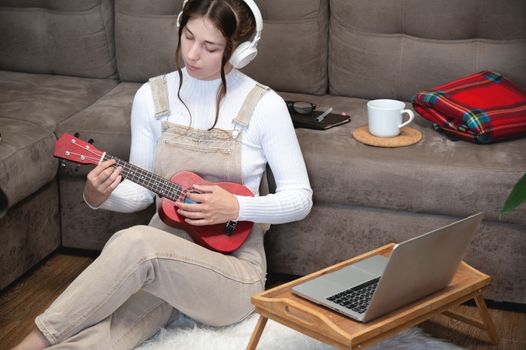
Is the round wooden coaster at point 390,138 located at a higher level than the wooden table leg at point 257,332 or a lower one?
higher

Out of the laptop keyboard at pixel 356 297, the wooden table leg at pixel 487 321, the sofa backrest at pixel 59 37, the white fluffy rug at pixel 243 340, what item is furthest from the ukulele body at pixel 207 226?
the sofa backrest at pixel 59 37

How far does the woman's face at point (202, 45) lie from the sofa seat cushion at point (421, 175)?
432mm

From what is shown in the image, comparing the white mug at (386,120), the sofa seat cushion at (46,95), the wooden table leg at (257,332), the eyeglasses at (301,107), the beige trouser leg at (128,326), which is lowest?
the beige trouser leg at (128,326)

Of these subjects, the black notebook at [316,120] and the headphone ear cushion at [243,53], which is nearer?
the headphone ear cushion at [243,53]

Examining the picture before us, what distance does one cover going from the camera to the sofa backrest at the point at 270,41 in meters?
2.82

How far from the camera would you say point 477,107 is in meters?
2.46

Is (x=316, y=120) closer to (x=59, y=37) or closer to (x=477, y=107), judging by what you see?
(x=477, y=107)

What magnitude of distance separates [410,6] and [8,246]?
56.6 inches

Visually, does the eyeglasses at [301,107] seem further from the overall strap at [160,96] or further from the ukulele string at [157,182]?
the ukulele string at [157,182]

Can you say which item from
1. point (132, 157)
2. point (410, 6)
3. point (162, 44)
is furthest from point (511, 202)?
point (162, 44)

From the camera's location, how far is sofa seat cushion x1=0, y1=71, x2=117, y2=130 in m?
2.66

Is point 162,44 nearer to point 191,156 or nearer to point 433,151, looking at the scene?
point 191,156

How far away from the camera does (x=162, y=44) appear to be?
2945mm

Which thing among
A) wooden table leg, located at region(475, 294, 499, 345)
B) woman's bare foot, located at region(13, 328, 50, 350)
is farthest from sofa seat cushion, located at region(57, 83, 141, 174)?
wooden table leg, located at region(475, 294, 499, 345)
